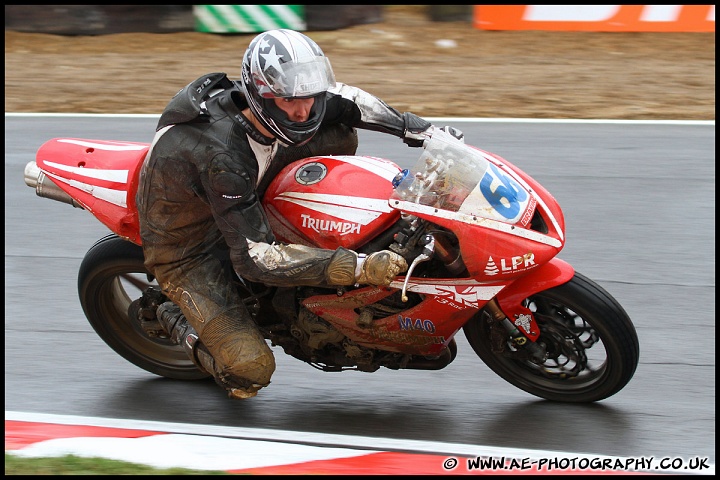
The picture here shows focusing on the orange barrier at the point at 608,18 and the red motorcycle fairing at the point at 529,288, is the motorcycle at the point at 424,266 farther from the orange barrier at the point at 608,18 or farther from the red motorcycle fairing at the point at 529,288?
the orange barrier at the point at 608,18

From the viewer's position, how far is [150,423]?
4559mm

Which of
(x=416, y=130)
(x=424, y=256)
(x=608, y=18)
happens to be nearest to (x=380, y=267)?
(x=424, y=256)

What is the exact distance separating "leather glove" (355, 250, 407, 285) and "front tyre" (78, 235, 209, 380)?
1384mm

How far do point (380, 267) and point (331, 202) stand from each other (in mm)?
432

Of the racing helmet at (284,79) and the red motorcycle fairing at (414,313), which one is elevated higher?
the racing helmet at (284,79)

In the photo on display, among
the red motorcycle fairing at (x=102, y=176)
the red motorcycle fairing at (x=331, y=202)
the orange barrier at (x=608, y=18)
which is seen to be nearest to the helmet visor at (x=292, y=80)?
the red motorcycle fairing at (x=331, y=202)

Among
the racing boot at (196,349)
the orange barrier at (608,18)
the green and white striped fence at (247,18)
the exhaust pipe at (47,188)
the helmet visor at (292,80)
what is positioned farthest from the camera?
the green and white striped fence at (247,18)

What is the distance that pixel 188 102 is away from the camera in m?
4.02

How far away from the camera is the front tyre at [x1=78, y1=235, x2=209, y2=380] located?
191 inches

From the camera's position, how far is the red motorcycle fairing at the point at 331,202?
A: 161 inches

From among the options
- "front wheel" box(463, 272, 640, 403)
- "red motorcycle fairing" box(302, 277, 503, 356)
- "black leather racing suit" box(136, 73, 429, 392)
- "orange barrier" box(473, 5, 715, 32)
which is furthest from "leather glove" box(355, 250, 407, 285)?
"orange barrier" box(473, 5, 715, 32)

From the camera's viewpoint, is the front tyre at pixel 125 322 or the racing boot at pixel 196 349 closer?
the racing boot at pixel 196 349

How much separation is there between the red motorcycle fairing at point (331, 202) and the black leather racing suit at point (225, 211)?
0.15m

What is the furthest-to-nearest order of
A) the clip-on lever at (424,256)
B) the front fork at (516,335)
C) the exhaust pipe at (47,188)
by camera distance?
1. the exhaust pipe at (47,188)
2. the front fork at (516,335)
3. the clip-on lever at (424,256)
